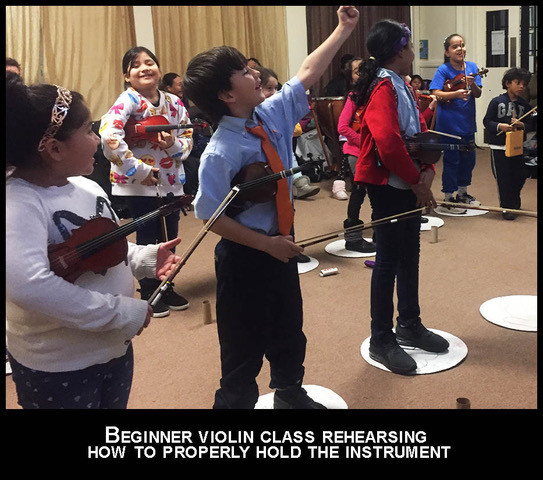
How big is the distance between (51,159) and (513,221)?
12.3 ft

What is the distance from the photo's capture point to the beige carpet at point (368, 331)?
2152mm

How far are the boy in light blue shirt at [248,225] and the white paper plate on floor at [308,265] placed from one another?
165 centimetres

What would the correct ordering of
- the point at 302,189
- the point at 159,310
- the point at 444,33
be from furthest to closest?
1. the point at 444,33
2. the point at 302,189
3. the point at 159,310

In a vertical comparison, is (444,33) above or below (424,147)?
above

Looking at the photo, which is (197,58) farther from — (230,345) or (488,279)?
(488,279)

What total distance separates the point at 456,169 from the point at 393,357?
8.81 feet

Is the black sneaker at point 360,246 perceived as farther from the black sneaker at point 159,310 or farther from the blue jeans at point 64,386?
the blue jeans at point 64,386

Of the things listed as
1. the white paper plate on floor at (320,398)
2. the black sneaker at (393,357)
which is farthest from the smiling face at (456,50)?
the white paper plate on floor at (320,398)

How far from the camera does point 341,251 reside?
386 centimetres

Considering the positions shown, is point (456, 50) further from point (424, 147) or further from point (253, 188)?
point (253, 188)

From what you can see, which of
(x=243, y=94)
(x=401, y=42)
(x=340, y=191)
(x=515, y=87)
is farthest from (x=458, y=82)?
(x=243, y=94)

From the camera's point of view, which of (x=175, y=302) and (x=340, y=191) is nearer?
(x=175, y=302)

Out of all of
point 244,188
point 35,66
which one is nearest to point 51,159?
point 244,188

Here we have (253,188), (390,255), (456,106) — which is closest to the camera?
(253,188)
